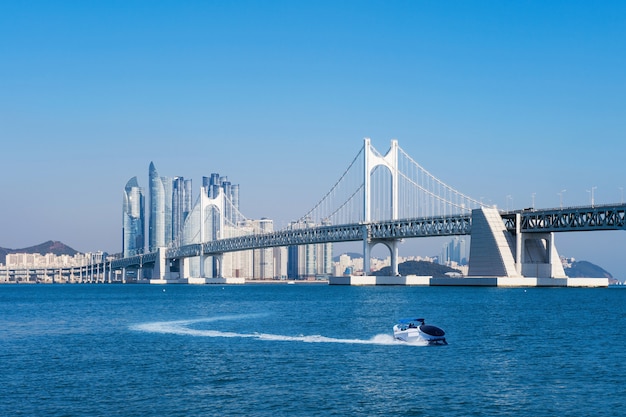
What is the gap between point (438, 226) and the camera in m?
102

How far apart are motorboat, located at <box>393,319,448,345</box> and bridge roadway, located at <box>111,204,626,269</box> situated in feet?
188

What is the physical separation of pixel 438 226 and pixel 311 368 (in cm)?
7634

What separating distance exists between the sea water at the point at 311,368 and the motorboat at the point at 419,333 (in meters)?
0.60

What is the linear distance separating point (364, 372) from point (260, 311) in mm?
31041

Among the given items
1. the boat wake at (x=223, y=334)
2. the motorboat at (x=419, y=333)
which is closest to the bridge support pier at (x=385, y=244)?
the boat wake at (x=223, y=334)

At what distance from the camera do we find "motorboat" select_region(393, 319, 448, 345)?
33000mm

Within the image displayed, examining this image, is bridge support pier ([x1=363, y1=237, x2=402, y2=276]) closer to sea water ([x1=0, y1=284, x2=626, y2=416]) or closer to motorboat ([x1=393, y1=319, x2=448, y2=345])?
sea water ([x1=0, y1=284, x2=626, y2=416])

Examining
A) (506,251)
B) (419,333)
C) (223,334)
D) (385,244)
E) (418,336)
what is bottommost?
(223,334)

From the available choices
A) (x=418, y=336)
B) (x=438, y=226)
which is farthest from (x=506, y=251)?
(x=418, y=336)

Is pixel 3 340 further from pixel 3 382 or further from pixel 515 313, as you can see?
pixel 515 313

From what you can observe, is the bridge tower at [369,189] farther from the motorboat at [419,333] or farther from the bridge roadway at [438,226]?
the motorboat at [419,333]

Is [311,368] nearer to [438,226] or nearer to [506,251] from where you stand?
[506,251]

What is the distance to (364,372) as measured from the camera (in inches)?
1022

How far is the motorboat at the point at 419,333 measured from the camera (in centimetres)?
3300
